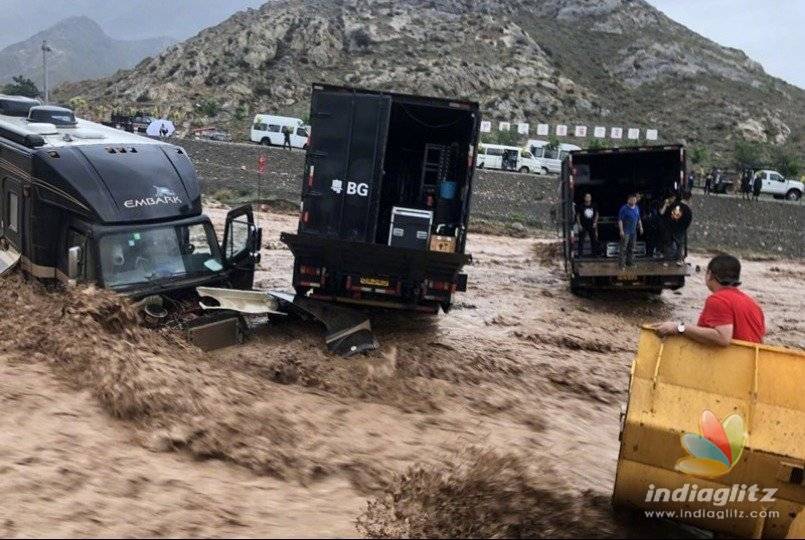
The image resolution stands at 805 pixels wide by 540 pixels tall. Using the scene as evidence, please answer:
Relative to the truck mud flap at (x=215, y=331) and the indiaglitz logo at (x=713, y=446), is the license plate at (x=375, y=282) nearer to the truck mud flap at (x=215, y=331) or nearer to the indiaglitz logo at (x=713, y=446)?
the truck mud flap at (x=215, y=331)

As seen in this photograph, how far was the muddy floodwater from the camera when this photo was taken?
4.99m

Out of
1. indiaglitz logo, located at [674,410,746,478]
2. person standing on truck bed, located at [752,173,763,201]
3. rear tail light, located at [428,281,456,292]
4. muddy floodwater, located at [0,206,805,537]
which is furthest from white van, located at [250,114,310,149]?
indiaglitz logo, located at [674,410,746,478]

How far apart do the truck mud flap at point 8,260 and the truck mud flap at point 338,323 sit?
3.34m

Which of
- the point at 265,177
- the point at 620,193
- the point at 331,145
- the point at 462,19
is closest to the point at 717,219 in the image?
the point at 620,193

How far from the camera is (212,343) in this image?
877 cm

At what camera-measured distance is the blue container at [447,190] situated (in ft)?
38.6

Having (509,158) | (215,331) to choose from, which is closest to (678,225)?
(215,331)

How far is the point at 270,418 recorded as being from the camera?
22.4 feet

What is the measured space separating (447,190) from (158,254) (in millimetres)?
4952

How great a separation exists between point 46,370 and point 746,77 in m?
82.4

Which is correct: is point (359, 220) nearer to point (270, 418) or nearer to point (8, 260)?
point (270, 418)

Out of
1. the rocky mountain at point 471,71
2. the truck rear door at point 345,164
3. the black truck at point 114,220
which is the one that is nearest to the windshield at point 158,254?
the black truck at point 114,220

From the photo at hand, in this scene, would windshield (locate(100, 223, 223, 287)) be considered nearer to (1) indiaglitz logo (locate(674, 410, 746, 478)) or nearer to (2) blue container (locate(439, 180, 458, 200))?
(2) blue container (locate(439, 180, 458, 200))

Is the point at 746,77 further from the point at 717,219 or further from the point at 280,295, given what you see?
the point at 280,295
